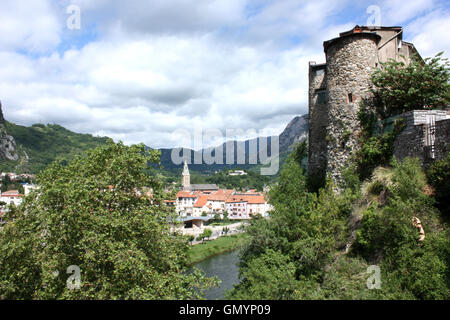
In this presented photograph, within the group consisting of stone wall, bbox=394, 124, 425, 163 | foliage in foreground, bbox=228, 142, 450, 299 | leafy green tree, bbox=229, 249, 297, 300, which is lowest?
leafy green tree, bbox=229, 249, 297, 300

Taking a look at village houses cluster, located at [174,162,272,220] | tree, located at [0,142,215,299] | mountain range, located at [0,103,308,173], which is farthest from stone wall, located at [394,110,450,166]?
mountain range, located at [0,103,308,173]

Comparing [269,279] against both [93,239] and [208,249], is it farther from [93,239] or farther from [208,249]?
[208,249]

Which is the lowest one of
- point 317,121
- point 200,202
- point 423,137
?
point 200,202

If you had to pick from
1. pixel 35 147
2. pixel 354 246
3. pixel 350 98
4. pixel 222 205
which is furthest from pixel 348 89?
pixel 35 147

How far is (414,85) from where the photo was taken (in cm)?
1198

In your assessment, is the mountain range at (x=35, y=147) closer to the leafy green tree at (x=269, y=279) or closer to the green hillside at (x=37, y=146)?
the green hillside at (x=37, y=146)

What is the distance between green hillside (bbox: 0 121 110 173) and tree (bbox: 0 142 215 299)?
13976 centimetres

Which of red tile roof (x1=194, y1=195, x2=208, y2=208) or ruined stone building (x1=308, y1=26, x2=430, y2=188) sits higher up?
ruined stone building (x1=308, y1=26, x2=430, y2=188)

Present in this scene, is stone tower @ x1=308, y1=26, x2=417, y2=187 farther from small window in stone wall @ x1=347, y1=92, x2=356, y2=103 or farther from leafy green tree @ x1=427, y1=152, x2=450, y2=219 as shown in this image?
leafy green tree @ x1=427, y1=152, x2=450, y2=219

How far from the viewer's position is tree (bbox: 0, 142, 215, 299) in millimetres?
8797

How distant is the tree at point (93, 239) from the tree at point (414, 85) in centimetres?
1044

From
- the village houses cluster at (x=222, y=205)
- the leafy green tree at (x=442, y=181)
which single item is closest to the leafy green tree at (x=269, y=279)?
the leafy green tree at (x=442, y=181)

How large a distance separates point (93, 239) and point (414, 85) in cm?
1305
